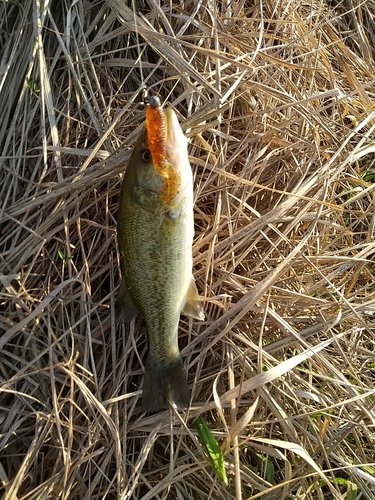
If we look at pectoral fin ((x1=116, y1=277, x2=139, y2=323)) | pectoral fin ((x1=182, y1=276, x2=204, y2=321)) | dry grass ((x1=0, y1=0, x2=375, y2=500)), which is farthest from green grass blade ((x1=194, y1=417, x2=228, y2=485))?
pectoral fin ((x1=116, y1=277, x2=139, y2=323))

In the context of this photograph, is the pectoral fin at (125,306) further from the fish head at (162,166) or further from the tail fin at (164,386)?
the fish head at (162,166)

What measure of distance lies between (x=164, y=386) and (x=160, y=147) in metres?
1.31

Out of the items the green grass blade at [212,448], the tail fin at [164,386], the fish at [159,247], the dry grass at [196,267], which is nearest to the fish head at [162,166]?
the fish at [159,247]

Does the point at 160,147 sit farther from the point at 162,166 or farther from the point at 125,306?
the point at 125,306

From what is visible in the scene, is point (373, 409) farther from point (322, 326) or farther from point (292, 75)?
point (292, 75)

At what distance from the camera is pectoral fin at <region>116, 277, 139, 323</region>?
2.27m

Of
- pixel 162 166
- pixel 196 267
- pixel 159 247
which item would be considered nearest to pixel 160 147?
pixel 162 166

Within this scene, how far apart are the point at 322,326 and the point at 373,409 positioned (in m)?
0.54

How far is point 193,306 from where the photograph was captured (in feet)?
7.55

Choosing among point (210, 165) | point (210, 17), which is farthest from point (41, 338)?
point (210, 17)

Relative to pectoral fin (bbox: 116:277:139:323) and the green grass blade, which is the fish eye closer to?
pectoral fin (bbox: 116:277:139:323)

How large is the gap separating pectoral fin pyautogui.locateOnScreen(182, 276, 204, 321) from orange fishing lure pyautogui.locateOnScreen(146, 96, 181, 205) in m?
0.59

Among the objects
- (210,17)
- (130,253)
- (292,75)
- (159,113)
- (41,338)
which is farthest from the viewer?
(292,75)

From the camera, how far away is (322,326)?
8.09 feet
